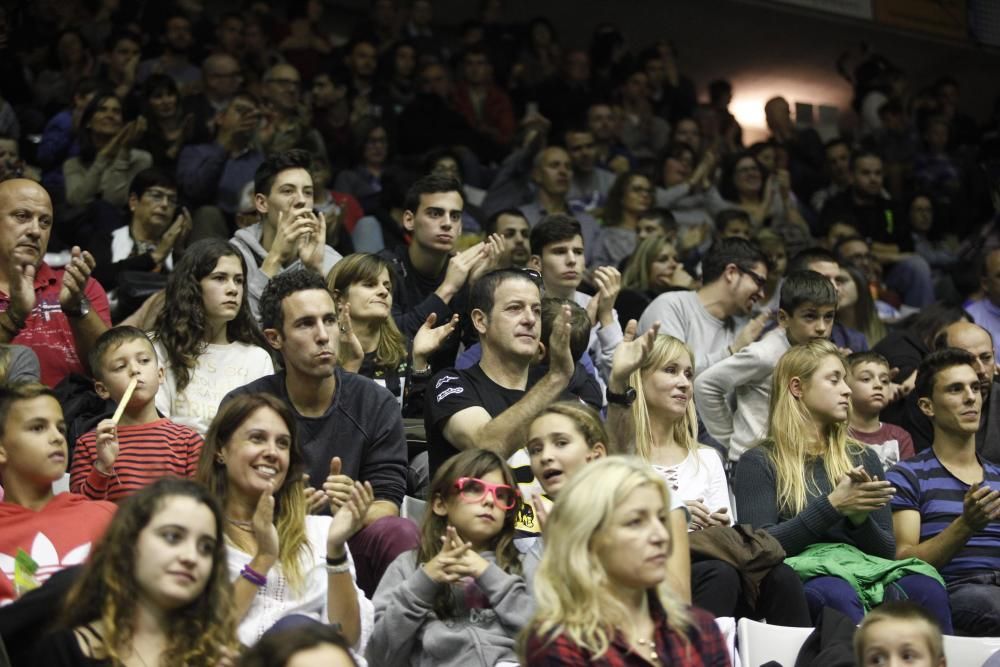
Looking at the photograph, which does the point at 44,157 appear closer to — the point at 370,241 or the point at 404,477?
the point at 370,241

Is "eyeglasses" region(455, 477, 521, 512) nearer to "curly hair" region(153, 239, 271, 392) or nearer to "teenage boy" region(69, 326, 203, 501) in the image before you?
"teenage boy" region(69, 326, 203, 501)

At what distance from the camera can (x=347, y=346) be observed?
17.8 feet

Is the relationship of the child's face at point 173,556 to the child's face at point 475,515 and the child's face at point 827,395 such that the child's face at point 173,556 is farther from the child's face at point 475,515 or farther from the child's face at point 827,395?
the child's face at point 827,395

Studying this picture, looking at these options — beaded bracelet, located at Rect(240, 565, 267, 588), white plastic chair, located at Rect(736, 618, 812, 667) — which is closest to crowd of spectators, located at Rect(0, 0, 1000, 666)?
beaded bracelet, located at Rect(240, 565, 267, 588)

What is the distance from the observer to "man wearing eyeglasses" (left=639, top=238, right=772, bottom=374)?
6.46 m

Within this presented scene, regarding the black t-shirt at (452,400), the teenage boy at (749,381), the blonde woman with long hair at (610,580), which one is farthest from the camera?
the teenage boy at (749,381)

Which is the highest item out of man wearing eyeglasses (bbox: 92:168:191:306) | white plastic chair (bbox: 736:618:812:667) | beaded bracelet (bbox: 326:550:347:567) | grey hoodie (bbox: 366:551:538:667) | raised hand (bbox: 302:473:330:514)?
man wearing eyeglasses (bbox: 92:168:191:306)

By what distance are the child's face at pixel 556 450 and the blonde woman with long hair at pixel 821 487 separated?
0.96 meters

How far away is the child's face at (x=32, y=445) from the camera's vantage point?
3.94 m

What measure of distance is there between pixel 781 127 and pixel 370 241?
530cm

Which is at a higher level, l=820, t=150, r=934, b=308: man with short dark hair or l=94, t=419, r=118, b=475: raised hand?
l=820, t=150, r=934, b=308: man with short dark hair

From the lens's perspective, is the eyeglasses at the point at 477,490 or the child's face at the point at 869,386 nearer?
the eyeglasses at the point at 477,490

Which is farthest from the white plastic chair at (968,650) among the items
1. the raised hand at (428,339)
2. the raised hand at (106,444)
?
the raised hand at (106,444)

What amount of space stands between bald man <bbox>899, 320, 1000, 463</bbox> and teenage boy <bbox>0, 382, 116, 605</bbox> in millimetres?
3394
